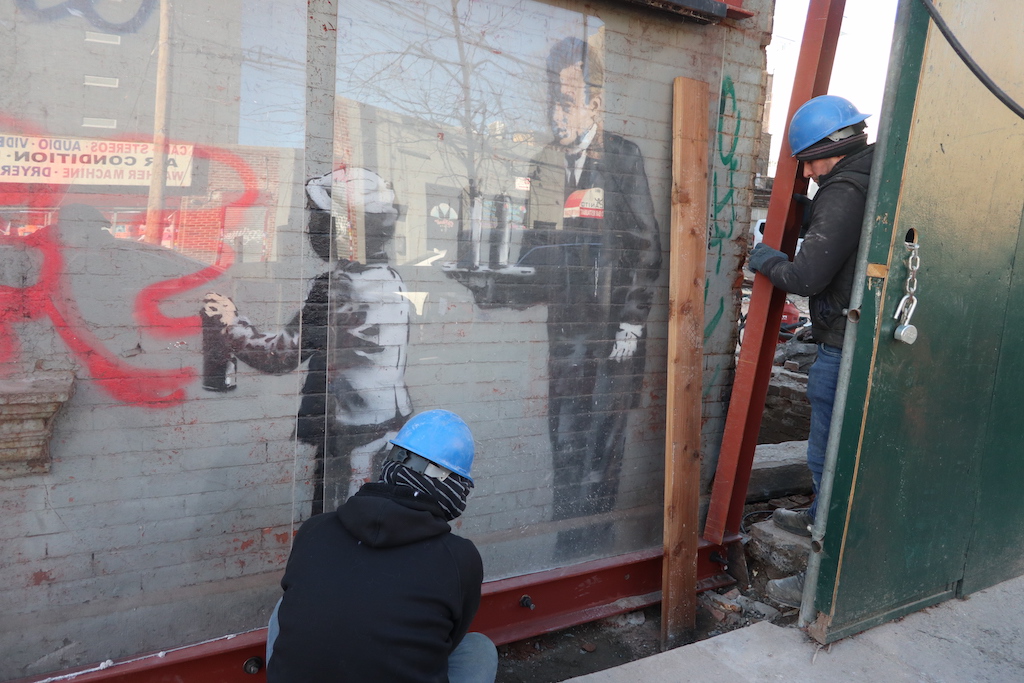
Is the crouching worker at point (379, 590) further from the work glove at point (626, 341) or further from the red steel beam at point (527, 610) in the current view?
the work glove at point (626, 341)

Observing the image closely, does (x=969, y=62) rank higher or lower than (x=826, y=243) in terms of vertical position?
higher

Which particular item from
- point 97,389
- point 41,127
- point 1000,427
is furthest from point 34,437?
point 1000,427

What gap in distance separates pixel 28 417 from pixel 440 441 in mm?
1553

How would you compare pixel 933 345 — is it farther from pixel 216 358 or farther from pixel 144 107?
pixel 144 107

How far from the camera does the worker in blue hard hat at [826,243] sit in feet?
10.7

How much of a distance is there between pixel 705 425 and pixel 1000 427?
1.49 m

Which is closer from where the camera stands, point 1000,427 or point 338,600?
point 338,600

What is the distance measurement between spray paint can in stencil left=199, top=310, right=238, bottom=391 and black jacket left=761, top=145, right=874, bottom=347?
2631 millimetres

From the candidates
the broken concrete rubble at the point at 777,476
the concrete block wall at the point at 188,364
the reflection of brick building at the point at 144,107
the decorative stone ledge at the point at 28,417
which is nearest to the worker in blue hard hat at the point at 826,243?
the concrete block wall at the point at 188,364

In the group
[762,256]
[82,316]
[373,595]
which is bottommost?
[373,595]

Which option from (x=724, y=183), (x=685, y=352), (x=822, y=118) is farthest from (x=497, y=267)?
(x=822, y=118)

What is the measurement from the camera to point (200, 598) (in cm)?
298

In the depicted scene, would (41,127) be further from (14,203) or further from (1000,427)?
(1000,427)

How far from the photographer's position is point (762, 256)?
3643 mm
